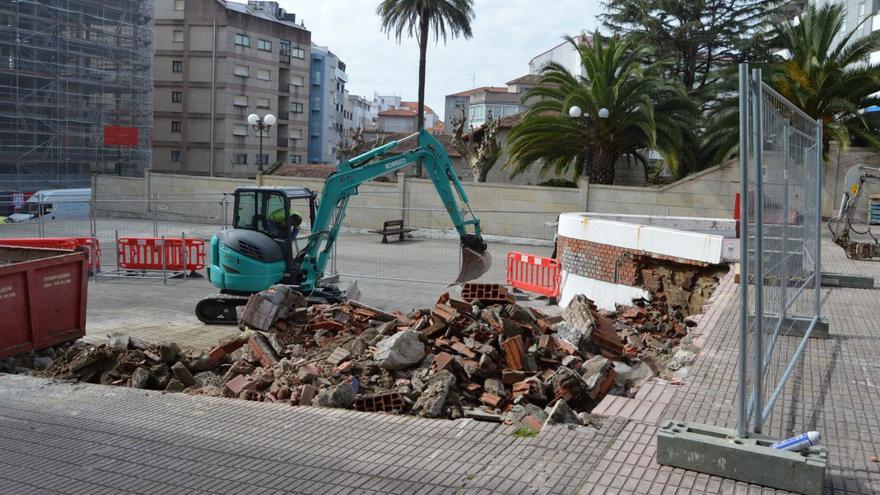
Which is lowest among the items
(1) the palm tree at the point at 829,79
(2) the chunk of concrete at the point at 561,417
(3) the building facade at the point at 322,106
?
(2) the chunk of concrete at the point at 561,417

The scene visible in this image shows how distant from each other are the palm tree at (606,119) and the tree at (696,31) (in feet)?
14.4

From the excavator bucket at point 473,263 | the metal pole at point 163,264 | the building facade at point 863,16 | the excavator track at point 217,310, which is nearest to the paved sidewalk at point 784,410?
the excavator bucket at point 473,263

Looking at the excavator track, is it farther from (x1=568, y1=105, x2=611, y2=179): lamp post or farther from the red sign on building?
the red sign on building

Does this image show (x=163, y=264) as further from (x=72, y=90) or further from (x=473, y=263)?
(x=72, y=90)

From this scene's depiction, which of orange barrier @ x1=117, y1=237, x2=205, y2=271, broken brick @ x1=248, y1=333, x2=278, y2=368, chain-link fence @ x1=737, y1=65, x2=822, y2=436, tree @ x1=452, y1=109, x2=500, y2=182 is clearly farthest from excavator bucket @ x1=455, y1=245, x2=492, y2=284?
tree @ x1=452, y1=109, x2=500, y2=182

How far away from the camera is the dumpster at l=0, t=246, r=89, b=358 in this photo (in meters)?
9.71

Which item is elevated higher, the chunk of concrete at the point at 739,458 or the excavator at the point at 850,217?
the excavator at the point at 850,217

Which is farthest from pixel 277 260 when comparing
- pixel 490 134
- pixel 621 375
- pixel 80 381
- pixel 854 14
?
pixel 854 14

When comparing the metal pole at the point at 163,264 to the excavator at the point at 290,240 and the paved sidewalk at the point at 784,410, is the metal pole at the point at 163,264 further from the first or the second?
the paved sidewalk at the point at 784,410

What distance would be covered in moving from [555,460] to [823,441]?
1835mm

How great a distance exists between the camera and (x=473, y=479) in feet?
15.8

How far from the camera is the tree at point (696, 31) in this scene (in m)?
33.4

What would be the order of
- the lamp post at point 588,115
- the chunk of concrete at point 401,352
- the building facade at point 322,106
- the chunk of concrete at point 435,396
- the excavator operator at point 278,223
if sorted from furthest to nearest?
the building facade at point 322,106
the lamp post at point 588,115
the excavator operator at point 278,223
the chunk of concrete at point 401,352
the chunk of concrete at point 435,396

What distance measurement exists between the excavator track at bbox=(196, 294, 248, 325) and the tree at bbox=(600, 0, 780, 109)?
2429 centimetres
